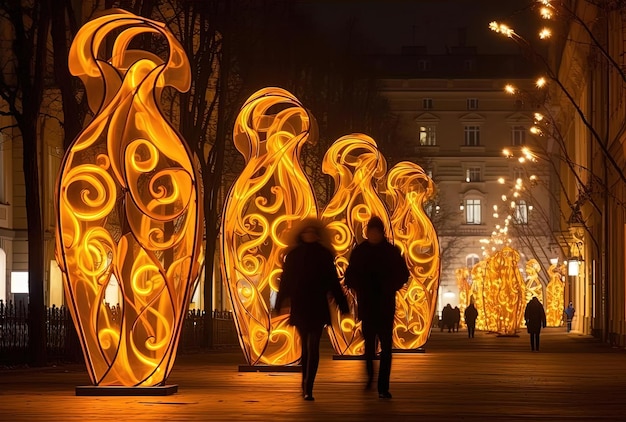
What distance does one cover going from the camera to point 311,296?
60.3 ft

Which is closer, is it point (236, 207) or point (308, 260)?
point (308, 260)

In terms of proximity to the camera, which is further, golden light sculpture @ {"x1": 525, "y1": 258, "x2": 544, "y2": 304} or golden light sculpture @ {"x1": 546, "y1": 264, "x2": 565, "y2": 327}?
golden light sculpture @ {"x1": 546, "y1": 264, "x2": 565, "y2": 327}

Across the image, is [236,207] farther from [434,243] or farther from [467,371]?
[434,243]

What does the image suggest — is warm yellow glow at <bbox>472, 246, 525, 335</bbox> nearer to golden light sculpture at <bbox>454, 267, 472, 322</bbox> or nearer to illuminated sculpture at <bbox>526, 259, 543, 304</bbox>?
illuminated sculpture at <bbox>526, 259, 543, 304</bbox>

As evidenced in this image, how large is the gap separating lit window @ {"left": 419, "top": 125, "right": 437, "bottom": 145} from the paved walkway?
10199cm

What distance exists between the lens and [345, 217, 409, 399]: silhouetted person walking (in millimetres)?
18641

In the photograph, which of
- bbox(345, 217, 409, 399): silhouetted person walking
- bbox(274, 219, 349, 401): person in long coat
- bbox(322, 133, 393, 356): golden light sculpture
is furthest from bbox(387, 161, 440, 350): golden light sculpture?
bbox(274, 219, 349, 401): person in long coat

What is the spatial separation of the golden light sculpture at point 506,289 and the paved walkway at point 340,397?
37.9m

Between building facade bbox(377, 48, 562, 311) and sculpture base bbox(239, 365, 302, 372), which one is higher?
building facade bbox(377, 48, 562, 311)

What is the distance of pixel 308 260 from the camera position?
18.4 m

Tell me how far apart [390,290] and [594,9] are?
39.3 meters

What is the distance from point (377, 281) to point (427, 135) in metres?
114

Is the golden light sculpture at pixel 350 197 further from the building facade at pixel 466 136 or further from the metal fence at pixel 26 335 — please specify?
the building facade at pixel 466 136

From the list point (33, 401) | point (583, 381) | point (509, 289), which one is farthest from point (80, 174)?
point (509, 289)
